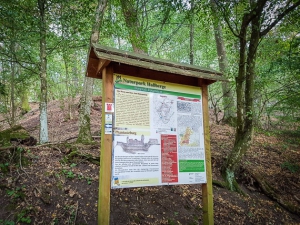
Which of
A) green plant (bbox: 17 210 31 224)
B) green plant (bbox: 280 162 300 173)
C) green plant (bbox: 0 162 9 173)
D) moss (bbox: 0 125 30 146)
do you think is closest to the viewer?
green plant (bbox: 17 210 31 224)

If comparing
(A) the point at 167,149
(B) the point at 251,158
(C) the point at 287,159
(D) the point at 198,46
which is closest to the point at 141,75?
(A) the point at 167,149

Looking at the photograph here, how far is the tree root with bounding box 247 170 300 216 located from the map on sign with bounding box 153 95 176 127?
139 inches

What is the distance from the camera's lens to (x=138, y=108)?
2867 millimetres

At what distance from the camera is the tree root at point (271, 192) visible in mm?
4629

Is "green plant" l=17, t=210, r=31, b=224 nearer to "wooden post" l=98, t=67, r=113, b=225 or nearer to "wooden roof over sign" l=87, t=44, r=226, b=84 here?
"wooden post" l=98, t=67, r=113, b=225

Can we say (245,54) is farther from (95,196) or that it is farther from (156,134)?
(95,196)

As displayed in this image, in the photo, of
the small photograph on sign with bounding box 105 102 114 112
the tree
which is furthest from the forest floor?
the small photograph on sign with bounding box 105 102 114 112

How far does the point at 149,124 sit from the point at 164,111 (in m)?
0.35

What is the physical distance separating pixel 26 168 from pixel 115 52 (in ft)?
9.59

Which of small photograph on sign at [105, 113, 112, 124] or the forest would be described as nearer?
small photograph on sign at [105, 113, 112, 124]

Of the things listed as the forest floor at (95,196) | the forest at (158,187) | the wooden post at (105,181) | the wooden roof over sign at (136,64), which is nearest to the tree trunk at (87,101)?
the forest at (158,187)

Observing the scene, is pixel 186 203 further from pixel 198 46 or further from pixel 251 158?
pixel 198 46

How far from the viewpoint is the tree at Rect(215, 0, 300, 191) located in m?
4.18

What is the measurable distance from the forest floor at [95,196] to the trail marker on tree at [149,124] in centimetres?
85
